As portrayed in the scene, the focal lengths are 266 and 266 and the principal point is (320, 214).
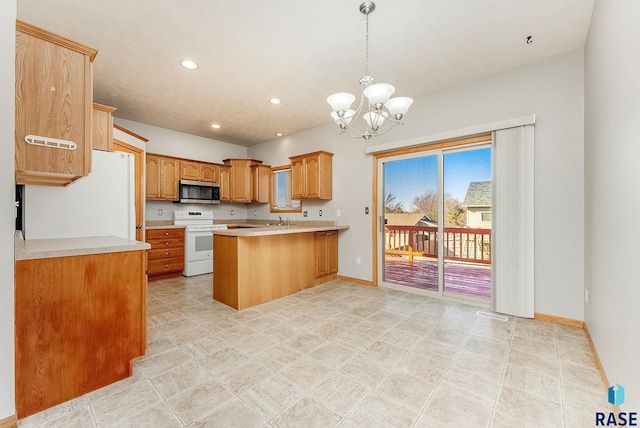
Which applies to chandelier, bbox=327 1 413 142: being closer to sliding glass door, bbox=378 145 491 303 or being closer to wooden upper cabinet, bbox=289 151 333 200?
sliding glass door, bbox=378 145 491 303

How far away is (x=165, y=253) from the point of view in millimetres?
4668

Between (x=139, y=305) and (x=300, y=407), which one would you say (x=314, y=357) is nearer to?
(x=300, y=407)

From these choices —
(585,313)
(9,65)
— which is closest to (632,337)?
(585,313)

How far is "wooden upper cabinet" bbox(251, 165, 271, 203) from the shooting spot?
5.89 meters

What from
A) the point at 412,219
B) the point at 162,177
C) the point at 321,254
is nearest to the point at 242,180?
the point at 162,177

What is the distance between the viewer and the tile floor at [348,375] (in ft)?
4.97

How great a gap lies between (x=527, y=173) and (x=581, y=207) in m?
0.57

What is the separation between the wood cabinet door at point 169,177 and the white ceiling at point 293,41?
1.36 metres

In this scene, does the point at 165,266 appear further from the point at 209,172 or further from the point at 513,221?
the point at 513,221

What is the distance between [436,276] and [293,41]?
3663 millimetres

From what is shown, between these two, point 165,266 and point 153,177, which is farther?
point 153,177

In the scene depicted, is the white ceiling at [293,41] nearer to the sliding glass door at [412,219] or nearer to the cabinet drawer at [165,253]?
the sliding glass door at [412,219]

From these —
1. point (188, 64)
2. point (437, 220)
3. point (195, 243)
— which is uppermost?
point (188, 64)

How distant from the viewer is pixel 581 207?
2.66 meters
